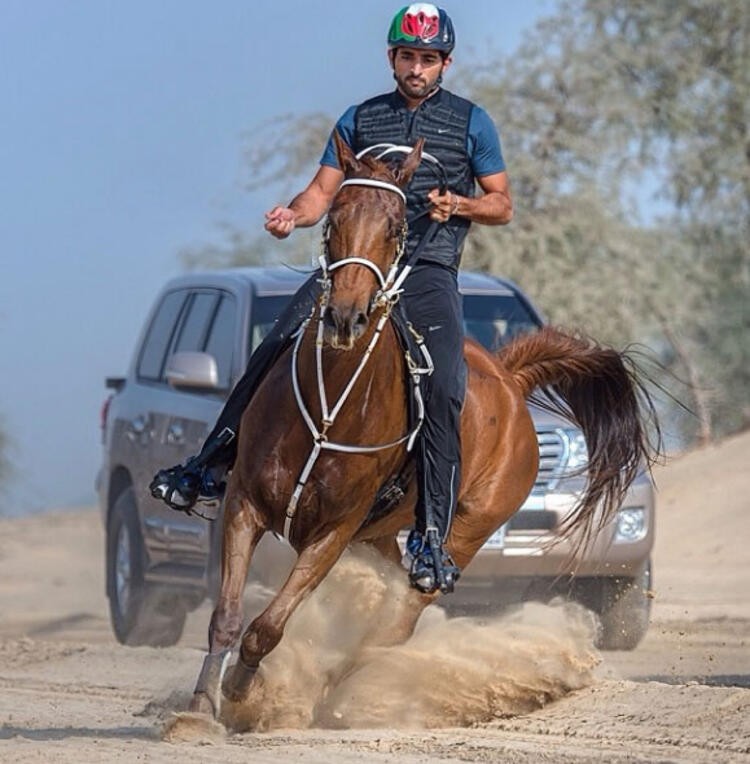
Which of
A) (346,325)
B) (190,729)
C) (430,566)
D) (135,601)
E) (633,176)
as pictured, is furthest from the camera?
(633,176)

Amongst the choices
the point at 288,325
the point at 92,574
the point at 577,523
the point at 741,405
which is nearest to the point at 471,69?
the point at 741,405

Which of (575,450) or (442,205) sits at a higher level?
(442,205)

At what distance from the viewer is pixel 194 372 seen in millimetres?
10539

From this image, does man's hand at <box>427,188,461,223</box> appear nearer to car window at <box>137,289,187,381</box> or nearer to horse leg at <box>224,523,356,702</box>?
horse leg at <box>224,523,356,702</box>

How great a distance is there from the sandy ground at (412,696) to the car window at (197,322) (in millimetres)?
2160

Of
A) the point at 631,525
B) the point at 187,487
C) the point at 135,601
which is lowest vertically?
the point at 135,601

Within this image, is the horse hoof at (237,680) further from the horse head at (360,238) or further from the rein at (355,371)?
the horse head at (360,238)

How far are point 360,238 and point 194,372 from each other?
3992mm

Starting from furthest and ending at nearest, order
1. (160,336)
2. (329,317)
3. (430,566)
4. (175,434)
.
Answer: (160,336), (175,434), (430,566), (329,317)

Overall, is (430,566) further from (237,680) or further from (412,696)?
(237,680)

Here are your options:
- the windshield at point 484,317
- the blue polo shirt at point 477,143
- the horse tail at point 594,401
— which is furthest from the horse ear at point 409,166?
the windshield at point 484,317

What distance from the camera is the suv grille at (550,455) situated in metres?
10.6

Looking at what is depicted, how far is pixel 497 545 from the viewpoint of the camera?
34.5 ft

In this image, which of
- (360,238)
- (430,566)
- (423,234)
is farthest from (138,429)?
(360,238)
